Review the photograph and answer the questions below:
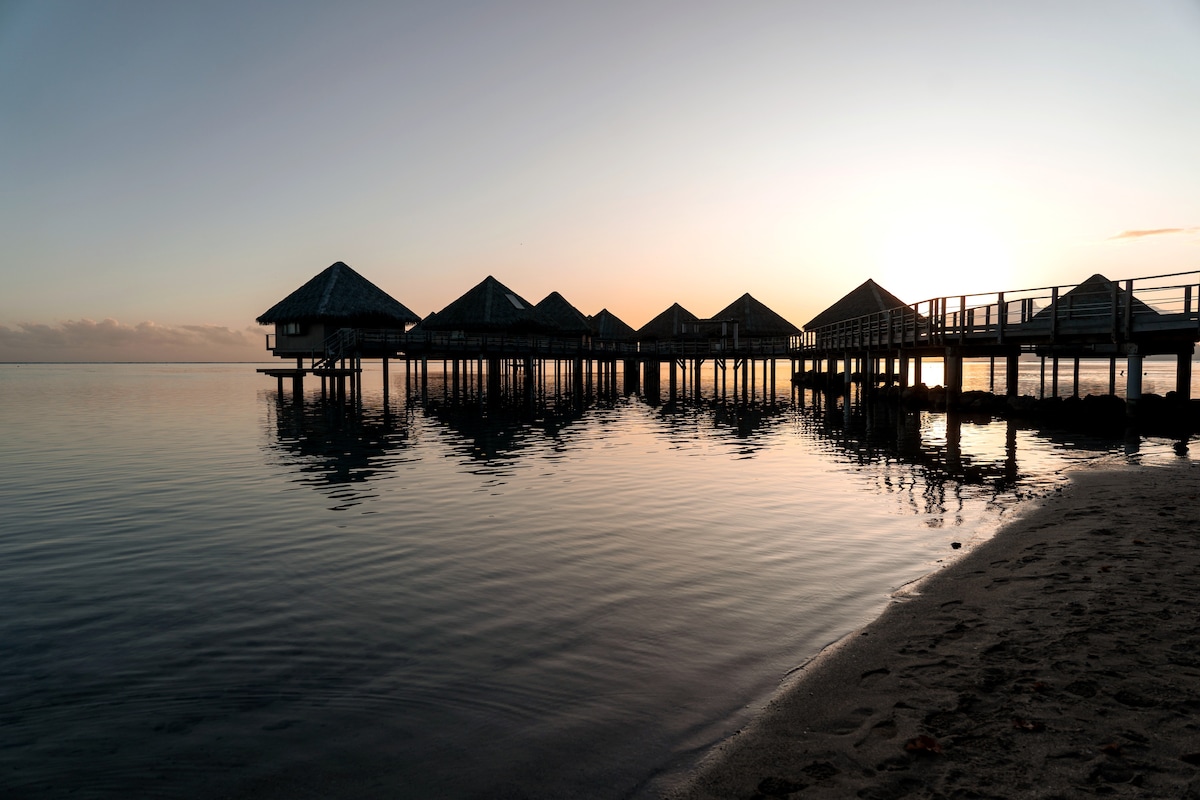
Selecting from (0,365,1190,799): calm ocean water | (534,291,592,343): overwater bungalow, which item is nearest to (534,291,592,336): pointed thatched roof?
(534,291,592,343): overwater bungalow

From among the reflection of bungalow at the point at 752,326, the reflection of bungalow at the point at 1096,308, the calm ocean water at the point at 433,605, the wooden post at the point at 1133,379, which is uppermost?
the reflection of bungalow at the point at 752,326

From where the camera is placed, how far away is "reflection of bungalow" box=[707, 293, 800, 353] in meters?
56.0

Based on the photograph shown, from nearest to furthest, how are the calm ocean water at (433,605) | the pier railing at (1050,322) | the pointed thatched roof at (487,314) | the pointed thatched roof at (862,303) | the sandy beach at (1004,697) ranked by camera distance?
1. the sandy beach at (1004,697)
2. the calm ocean water at (433,605)
3. the pier railing at (1050,322)
4. the pointed thatched roof at (862,303)
5. the pointed thatched roof at (487,314)

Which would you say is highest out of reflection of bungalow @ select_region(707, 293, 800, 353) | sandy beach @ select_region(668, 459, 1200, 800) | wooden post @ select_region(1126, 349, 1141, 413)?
reflection of bungalow @ select_region(707, 293, 800, 353)

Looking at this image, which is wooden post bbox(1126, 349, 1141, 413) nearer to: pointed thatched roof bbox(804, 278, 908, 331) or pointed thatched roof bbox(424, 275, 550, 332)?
pointed thatched roof bbox(804, 278, 908, 331)

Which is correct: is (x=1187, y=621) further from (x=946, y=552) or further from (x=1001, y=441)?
Result: (x=1001, y=441)

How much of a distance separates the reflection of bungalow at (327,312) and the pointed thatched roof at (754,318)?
24875 mm

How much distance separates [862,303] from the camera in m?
47.4

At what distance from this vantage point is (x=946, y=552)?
8438mm

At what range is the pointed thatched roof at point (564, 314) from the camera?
58016 mm

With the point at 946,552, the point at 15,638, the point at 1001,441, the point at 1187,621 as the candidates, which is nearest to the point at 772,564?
the point at 946,552

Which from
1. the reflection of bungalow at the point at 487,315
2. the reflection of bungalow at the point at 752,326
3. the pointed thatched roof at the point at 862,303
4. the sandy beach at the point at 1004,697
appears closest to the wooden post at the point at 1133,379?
the sandy beach at the point at 1004,697

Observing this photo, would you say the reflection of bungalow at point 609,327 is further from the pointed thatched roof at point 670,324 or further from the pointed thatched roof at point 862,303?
the pointed thatched roof at point 862,303

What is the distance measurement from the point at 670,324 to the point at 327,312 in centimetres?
2986
